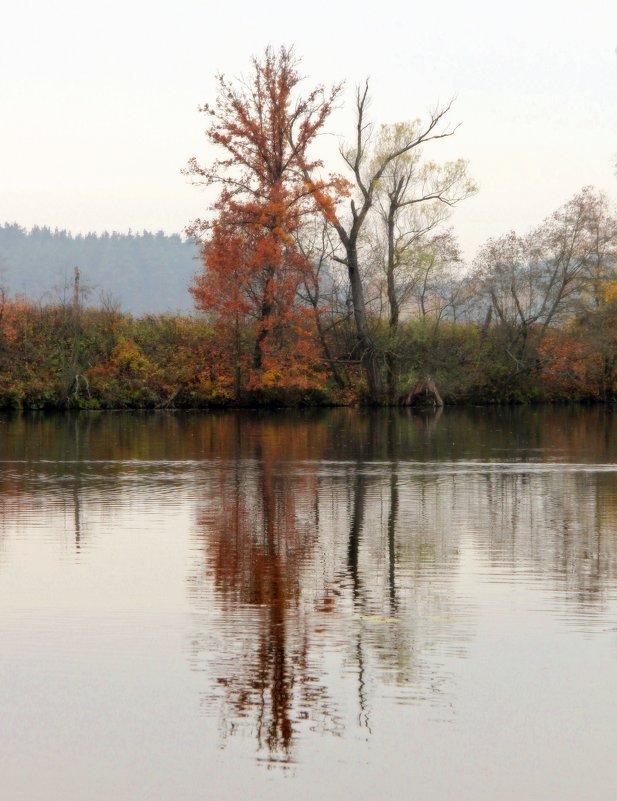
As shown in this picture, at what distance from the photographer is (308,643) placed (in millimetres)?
8133

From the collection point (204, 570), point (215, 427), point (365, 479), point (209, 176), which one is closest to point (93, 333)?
point (209, 176)

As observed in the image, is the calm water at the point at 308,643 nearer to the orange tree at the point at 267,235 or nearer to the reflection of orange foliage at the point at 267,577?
the reflection of orange foliage at the point at 267,577

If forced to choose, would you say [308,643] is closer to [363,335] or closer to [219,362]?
[219,362]

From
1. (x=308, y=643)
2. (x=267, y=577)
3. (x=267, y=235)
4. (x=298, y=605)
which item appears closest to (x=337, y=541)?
(x=267, y=577)

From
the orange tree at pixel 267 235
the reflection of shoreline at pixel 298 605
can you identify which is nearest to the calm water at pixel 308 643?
the reflection of shoreline at pixel 298 605

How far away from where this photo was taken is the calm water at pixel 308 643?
582 centimetres

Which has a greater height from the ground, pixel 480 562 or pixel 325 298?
pixel 325 298

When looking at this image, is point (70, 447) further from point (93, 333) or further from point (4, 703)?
point (93, 333)

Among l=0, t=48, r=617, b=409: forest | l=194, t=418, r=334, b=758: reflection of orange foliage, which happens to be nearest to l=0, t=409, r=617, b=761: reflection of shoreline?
l=194, t=418, r=334, b=758: reflection of orange foliage

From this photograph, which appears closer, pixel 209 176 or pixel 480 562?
pixel 480 562

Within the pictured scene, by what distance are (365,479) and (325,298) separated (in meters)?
35.7

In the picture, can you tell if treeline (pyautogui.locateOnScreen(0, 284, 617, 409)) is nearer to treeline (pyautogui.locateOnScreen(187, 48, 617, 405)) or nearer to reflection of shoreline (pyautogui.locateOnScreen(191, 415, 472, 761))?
treeline (pyautogui.locateOnScreen(187, 48, 617, 405))

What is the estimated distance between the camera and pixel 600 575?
10.7 meters

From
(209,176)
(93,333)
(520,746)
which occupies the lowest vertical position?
(520,746)
